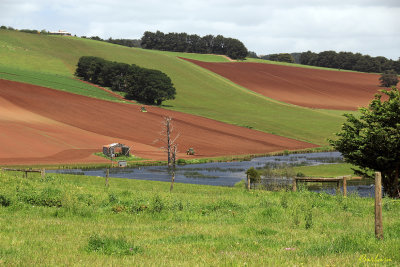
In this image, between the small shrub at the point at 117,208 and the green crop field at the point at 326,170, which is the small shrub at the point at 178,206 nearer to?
the small shrub at the point at 117,208

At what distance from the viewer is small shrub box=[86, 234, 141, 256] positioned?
1280 centimetres

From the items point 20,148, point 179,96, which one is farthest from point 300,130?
point 20,148

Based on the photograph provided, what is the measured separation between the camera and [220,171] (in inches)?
3110

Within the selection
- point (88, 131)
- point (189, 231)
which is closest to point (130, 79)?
point (88, 131)

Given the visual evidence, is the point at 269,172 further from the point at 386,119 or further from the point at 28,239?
the point at 28,239

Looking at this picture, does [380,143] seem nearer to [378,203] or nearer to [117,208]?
[117,208]

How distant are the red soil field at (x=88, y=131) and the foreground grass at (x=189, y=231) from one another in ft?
199

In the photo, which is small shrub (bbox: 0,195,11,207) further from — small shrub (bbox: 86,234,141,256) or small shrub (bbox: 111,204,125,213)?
small shrub (bbox: 86,234,141,256)

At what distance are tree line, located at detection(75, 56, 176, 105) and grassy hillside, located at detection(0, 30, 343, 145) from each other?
4244mm

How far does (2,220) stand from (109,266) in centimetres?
912

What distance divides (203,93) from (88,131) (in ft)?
220

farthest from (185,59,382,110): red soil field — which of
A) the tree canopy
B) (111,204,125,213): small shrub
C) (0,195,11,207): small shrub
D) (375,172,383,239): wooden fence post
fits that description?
(375,172,383,239): wooden fence post

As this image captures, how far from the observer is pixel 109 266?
1116 cm

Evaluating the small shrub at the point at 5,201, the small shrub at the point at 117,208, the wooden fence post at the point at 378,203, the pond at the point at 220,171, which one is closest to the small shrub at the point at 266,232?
the wooden fence post at the point at 378,203
